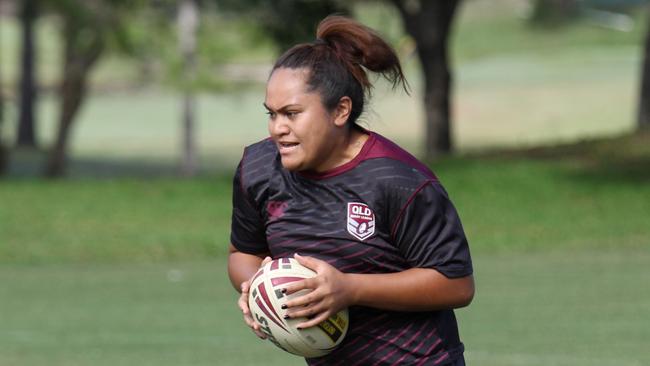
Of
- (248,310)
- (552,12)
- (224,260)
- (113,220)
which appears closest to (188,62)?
(113,220)

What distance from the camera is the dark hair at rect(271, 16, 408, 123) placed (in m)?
4.92

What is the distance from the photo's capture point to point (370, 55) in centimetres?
498

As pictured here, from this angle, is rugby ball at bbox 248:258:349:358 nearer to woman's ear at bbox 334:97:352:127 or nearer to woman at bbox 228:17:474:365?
woman at bbox 228:17:474:365

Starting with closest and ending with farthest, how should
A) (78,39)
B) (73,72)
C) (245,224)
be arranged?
(245,224), (78,39), (73,72)

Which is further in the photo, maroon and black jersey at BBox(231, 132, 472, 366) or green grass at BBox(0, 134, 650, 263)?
green grass at BBox(0, 134, 650, 263)

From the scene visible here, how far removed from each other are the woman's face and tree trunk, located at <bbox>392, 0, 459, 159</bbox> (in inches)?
813

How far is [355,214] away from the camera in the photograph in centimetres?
495

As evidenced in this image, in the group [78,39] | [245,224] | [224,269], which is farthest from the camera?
[78,39]

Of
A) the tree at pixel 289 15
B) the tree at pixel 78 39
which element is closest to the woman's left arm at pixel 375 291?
the tree at pixel 289 15

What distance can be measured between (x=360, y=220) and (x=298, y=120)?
0.38 meters

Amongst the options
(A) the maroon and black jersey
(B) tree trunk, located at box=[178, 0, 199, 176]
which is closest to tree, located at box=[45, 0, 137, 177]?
(B) tree trunk, located at box=[178, 0, 199, 176]

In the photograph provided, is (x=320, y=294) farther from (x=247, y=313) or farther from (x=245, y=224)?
(x=245, y=224)

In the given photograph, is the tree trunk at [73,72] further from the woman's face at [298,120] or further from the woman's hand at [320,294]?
the woman's hand at [320,294]

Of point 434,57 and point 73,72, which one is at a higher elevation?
point 434,57
